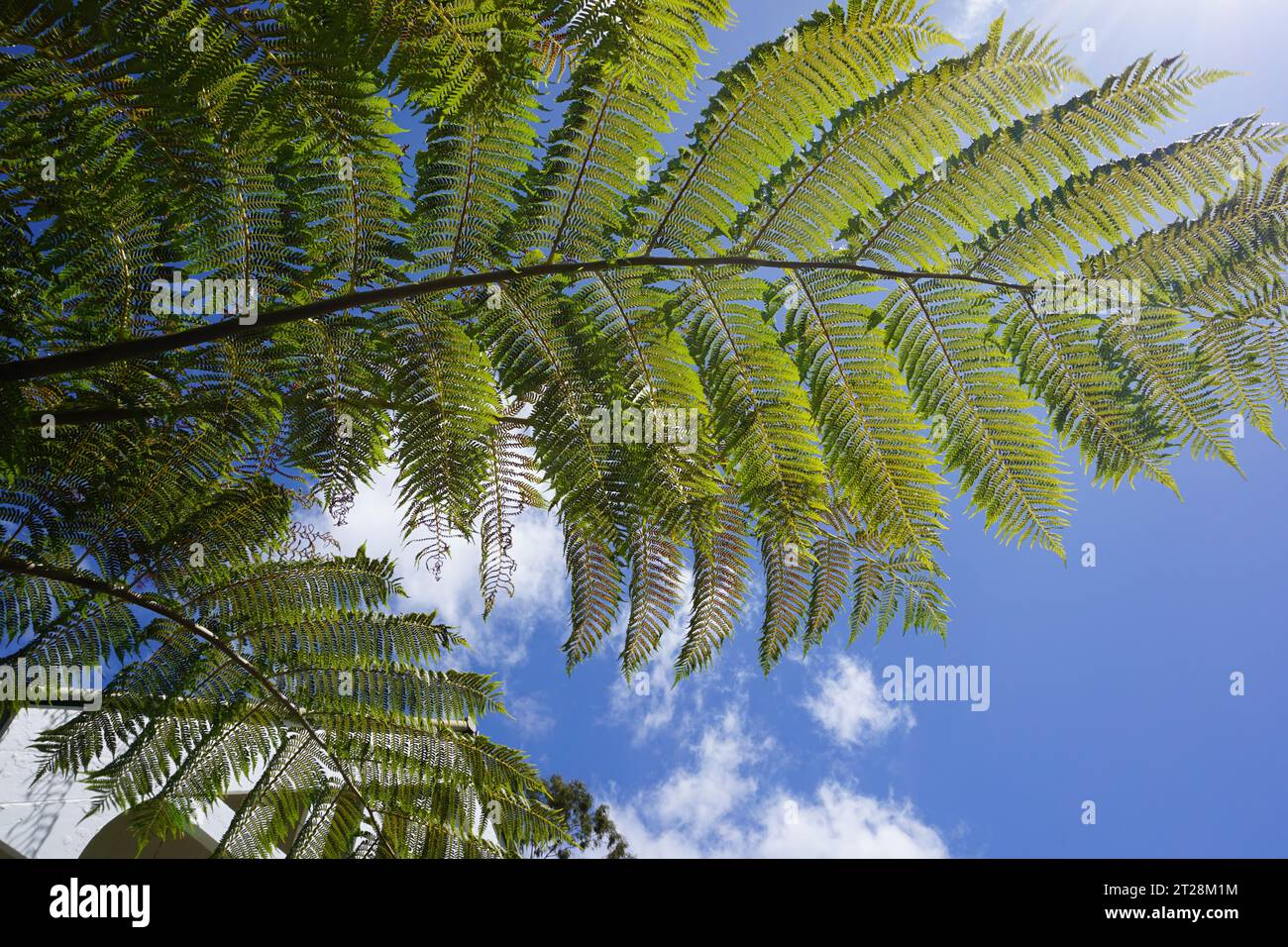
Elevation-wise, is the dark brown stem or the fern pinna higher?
the fern pinna

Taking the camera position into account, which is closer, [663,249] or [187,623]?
[663,249]

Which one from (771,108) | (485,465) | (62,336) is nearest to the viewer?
(771,108)

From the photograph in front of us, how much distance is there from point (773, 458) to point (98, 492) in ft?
6.88

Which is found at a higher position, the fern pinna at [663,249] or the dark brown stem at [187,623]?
the fern pinna at [663,249]

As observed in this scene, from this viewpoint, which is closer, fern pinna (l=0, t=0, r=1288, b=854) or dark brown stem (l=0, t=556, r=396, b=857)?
fern pinna (l=0, t=0, r=1288, b=854)

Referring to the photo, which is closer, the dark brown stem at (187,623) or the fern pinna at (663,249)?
the fern pinna at (663,249)

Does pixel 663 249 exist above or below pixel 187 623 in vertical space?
above

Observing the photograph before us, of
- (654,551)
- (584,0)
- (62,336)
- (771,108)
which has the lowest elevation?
(654,551)

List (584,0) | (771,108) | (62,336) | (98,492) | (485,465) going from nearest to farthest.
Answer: (584,0) → (771,108) → (485,465) → (62,336) → (98,492)
